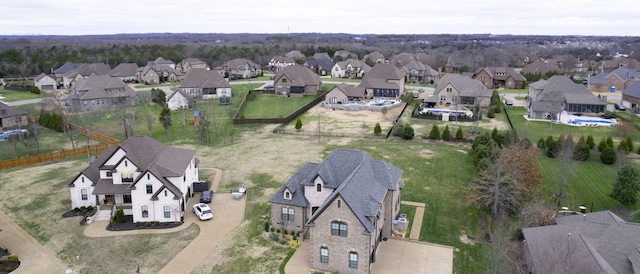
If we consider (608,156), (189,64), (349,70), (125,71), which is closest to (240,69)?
(189,64)

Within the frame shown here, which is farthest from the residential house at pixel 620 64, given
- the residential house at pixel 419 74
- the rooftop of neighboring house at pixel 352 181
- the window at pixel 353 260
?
the window at pixel 353 260

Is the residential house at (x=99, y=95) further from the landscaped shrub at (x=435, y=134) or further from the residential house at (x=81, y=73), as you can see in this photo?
the landscaped shrub at (x=435, y=134)

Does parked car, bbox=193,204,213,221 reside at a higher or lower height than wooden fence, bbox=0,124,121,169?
lower

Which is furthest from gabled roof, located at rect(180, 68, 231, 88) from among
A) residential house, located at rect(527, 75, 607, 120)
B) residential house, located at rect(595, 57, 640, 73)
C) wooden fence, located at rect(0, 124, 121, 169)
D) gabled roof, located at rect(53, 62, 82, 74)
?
residential house, located at rect(595, 57, 640, 73)

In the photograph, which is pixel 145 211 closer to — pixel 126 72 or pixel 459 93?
pixel 459 93

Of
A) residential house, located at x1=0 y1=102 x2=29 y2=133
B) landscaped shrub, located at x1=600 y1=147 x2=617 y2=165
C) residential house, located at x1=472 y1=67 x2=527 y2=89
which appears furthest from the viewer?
residential house, located at x1=472 y1=67 x2=527 y2=89

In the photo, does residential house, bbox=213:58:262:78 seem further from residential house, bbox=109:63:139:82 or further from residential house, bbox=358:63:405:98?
residential house, bbox=358:63:405:98
